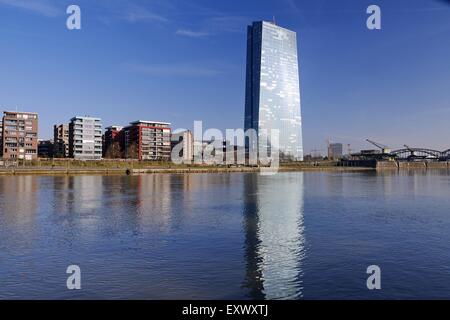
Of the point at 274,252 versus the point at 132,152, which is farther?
the point at 132,152

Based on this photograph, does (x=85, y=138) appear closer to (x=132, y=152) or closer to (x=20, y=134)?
(x=132, y=152)

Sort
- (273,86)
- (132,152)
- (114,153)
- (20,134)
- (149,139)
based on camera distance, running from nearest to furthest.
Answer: (20,134) → (132,152) → (114,153) → (149,139) → (273,86)

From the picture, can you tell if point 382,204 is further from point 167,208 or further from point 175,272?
point 175,272

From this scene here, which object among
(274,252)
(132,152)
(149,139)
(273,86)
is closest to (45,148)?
(132,152)

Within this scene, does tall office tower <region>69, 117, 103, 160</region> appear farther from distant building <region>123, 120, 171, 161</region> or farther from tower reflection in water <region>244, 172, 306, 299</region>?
tower reflection in water <region>244, 172, 306, 299</region>

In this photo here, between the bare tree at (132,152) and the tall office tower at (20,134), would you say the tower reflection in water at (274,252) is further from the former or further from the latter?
the bare tree at (132,152)

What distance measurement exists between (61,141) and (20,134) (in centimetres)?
2957

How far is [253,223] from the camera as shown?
19984mm

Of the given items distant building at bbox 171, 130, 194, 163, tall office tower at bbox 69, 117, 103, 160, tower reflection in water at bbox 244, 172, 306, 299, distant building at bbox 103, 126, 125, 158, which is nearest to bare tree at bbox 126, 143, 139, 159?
distant building at bbox 103, 126, 125, 158

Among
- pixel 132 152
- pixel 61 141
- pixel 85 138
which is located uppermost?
pixel 85 138

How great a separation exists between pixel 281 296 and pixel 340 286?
70.7 inches

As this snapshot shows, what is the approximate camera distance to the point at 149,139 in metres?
130

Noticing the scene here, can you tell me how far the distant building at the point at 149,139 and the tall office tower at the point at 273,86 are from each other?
5833cm

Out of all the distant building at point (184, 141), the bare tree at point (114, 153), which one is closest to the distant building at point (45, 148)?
the bare tree at point (114, 153)
